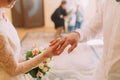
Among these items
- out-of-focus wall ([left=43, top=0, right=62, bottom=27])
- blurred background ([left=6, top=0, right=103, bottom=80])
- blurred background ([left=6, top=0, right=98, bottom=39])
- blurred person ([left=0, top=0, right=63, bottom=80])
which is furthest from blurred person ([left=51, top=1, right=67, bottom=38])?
blurred person ([left=0, top=0, right=63, bottom=80])

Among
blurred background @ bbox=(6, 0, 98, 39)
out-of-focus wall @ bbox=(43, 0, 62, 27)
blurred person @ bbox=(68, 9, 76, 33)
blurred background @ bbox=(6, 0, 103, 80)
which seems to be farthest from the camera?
out-of-focus wall @ bbox=(43, 0, 62, 27)

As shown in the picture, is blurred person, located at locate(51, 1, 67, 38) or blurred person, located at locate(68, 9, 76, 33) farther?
blurred person, located at locate(68, 9, 76, 33)

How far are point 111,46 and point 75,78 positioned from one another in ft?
3.19

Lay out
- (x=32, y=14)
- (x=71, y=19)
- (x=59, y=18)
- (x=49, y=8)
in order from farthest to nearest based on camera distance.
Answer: (x=49, y=8), (x=32, y=14), (x=71, y=19), (x=59, y=18)

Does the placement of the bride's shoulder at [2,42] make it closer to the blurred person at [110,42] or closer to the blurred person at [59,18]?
the blurred person at [110,42]

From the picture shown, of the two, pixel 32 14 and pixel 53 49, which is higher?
pixel 53 49

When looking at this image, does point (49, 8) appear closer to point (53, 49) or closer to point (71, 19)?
point (71, 19)

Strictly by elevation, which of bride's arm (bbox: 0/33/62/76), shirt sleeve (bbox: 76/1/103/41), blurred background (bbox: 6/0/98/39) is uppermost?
shirt sleeve (bbox: 76/1/103/41)

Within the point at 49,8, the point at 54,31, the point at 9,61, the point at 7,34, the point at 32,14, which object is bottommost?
the point at 54,31

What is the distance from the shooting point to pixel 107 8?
111 centimetres

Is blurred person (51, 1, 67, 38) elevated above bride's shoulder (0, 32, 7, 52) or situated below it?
below

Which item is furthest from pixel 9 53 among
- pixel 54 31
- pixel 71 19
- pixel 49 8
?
pixel 49 8

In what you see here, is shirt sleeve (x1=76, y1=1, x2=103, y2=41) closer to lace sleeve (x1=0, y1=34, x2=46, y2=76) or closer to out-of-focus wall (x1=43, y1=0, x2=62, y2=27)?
lace sleeve (x1=0, y1=34, x2=46, y2=76)

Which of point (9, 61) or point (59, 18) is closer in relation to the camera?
point (9, 61)
